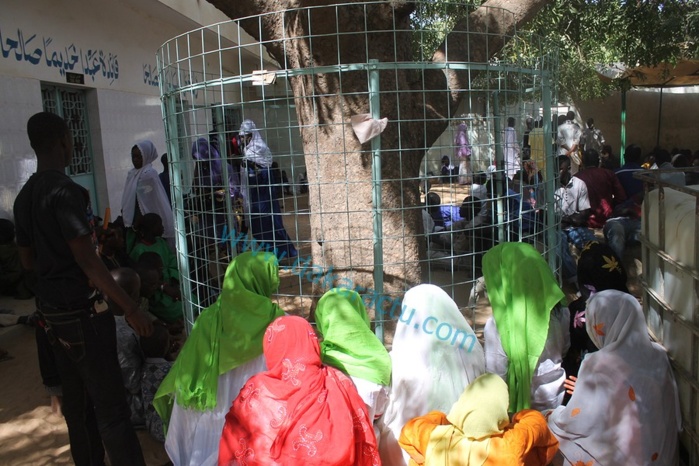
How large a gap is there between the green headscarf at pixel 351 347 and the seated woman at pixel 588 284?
117 centimetres

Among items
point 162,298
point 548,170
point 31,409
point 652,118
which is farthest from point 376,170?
point 652,118

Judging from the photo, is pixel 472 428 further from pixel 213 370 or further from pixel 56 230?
pixel 56 230

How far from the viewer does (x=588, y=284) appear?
3.26m

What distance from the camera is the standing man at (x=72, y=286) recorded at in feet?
7.37

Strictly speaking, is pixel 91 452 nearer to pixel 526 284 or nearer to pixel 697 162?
pixel 526 284

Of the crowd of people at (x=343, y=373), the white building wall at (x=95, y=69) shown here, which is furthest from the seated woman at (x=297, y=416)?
the white building wall at (x=95, y=69)

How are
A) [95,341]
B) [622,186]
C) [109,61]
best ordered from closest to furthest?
[95,341]
[622,186]
[109,61]

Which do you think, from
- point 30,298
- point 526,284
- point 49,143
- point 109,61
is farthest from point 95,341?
point 109,61

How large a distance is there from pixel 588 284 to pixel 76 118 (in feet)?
23.2

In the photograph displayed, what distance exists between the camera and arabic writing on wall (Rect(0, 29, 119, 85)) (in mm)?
6418

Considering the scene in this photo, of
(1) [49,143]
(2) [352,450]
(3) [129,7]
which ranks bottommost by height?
Result: (2) [352,450]

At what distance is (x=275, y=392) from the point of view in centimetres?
191

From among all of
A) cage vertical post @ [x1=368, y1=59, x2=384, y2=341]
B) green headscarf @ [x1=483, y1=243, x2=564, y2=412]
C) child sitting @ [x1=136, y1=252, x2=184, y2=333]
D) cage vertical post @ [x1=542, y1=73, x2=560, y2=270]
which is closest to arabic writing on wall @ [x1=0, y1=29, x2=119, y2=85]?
child sitting @ [x1=136, y1=252, x2=184, y2=333]

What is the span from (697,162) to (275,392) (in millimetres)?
9430
